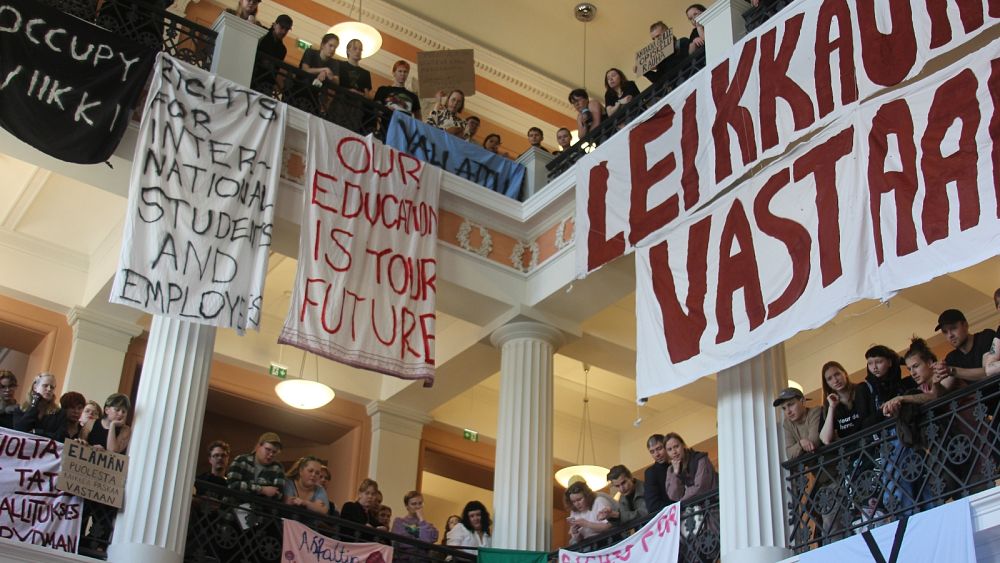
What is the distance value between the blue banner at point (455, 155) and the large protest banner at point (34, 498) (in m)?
4.59

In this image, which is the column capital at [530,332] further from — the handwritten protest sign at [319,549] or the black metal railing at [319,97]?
the handwritten protest sign at [319,549]

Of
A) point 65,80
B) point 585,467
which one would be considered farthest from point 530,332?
point 65,80

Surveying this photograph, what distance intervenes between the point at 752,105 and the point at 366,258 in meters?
3.67

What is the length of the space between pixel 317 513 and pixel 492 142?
481 cm

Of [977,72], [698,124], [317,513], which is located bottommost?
[317,513]

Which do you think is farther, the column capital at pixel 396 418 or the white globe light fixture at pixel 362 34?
the column capital at pixel 396 418

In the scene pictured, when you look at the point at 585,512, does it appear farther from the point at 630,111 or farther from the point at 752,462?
the point at 630,111

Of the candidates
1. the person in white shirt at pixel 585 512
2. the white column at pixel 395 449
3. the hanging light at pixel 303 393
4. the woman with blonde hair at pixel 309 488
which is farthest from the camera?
the white column at pixel 395 449

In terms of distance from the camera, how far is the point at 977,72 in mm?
8484

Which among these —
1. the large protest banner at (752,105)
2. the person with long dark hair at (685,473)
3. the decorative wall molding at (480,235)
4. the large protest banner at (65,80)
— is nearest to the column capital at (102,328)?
the large protest banner at (65,80)

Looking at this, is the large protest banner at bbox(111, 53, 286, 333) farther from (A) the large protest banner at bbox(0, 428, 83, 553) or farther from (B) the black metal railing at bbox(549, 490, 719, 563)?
(B) the black metal railing at bbox(549, 490, 719, 563)

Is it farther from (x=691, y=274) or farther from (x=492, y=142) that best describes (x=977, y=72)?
(x=492, y=142)

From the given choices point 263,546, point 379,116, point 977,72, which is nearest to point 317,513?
point 263,546

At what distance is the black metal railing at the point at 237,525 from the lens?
976cm
